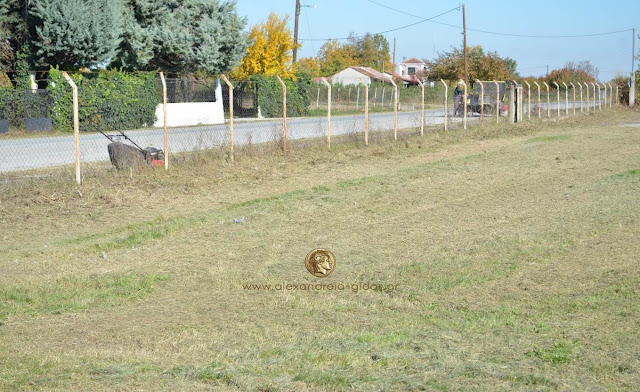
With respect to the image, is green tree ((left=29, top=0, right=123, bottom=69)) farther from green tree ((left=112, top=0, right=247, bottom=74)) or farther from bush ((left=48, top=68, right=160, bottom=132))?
green tree ((left=112, top=0, right=247, bottom=74))

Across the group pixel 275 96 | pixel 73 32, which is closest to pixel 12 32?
pixel 73 32

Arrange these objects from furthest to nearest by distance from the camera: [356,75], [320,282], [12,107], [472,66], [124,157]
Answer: [356,75]
[472,66]
[12,107]
[124,157]
[320,282]

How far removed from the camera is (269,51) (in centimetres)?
4622

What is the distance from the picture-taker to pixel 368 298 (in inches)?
283

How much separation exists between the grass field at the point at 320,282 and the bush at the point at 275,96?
68.4 ft

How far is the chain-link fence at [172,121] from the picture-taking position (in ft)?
58.2

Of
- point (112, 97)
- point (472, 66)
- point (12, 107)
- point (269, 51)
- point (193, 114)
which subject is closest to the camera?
point (12, 107)

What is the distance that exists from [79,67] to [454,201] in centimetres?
2249

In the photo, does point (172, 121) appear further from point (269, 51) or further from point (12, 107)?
point (269, 51)

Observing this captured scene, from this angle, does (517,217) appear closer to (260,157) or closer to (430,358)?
(430,358)

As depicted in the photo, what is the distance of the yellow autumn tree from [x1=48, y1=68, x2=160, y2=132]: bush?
15519 mm

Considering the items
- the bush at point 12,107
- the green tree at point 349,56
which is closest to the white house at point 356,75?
the green tree at point 349,56

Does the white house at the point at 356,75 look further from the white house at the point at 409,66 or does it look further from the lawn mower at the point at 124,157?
the lawn mower at the point at 124,157

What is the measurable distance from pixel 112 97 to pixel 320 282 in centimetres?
2249
